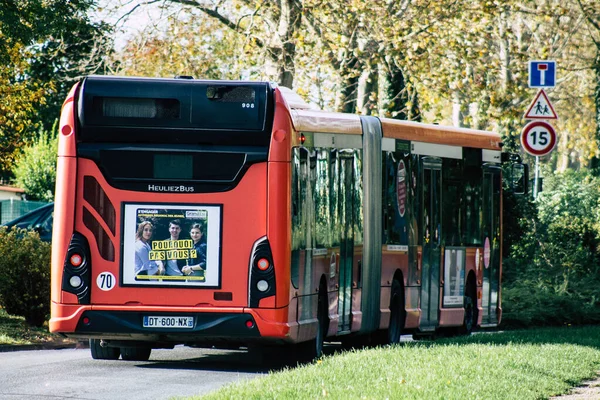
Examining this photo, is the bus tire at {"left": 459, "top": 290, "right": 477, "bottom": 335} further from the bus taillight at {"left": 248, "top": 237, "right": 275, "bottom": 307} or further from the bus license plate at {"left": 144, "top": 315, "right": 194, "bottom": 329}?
the bus license plate at {"left": 144, "top": 315, "right": 194, "bottom": 329}

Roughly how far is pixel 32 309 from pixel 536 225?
14952 millimetres

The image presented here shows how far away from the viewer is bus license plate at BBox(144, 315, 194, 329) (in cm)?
1307

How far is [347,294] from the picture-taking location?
51.8 feet

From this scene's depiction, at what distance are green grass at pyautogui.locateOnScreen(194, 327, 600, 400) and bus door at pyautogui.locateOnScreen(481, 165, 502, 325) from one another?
460cm

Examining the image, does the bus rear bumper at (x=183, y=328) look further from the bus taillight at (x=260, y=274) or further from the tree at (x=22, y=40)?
the tree at (x=22, y=40)

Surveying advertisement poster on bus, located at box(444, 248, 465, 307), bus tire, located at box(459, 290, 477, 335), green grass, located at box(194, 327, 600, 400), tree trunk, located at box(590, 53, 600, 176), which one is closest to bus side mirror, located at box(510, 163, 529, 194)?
advertisement poster on bus, located at box(444, 248, 465, 307)

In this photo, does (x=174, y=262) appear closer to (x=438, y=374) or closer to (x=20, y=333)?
(x=438, y=374)

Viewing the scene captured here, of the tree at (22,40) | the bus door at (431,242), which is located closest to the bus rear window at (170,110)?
the bus door at (431,242)

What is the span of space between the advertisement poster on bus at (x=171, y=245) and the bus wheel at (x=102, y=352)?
6.28 feet

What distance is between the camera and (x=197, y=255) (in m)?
13.0

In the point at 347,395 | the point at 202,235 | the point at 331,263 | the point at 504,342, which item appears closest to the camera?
the point at 347,395

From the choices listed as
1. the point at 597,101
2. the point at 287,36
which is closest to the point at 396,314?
the point at 287,36

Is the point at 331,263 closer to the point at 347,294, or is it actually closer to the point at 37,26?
the point at 347,294

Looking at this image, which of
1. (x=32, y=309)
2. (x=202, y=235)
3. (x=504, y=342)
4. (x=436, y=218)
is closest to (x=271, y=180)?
(x=202, y=235)
